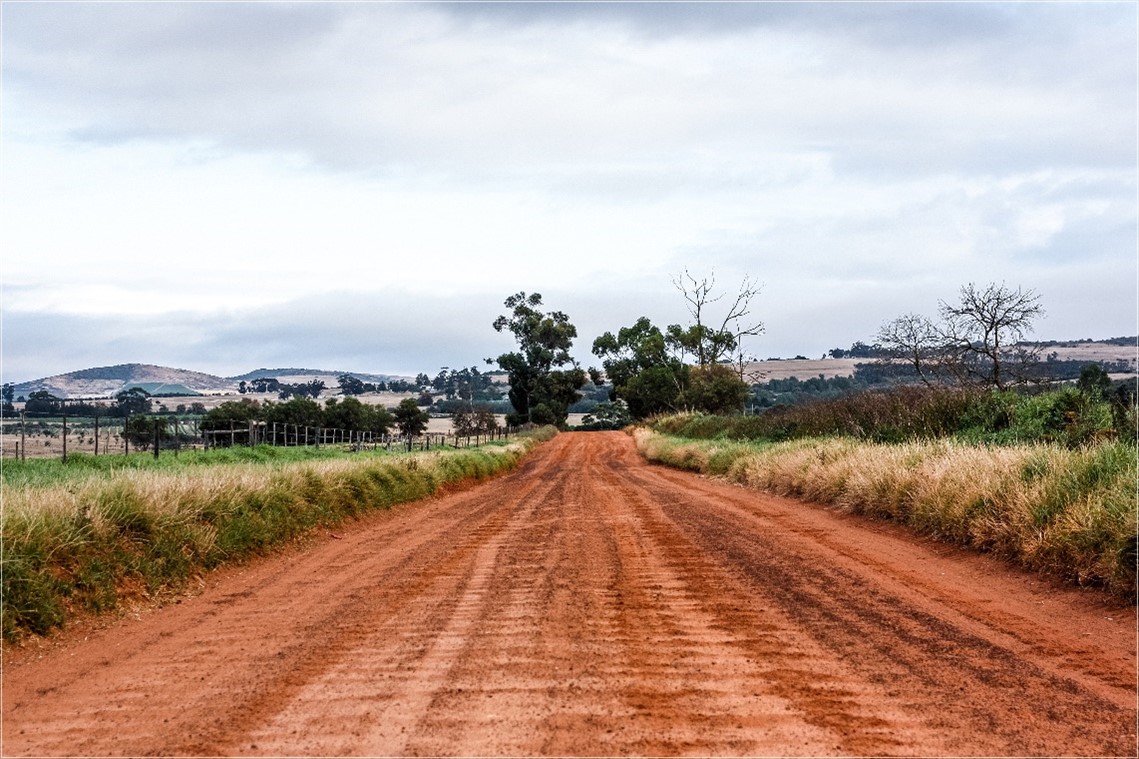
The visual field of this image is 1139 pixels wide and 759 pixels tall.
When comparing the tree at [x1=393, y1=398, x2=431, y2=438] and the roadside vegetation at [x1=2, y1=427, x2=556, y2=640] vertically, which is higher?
the roadside vegetation at [x1=2, y1=427, x2=556, y2=640]

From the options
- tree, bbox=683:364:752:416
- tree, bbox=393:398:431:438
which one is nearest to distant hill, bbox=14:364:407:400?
tree, bbox=393:398:431:438

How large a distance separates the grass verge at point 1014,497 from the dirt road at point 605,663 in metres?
0.39

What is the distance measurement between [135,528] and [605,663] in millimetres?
5905

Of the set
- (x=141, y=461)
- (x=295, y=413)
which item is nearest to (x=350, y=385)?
(x=295, y=413)

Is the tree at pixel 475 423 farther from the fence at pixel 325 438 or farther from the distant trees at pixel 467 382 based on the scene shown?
the distant trees at pixel 467 382

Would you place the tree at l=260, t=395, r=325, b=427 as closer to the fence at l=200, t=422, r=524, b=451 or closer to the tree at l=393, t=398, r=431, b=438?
the fence at l=200, t=422, r=524, b=451

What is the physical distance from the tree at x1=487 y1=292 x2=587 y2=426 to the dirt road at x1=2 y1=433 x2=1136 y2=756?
85.7 meters

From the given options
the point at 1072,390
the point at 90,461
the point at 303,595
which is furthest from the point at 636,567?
the point at 90,461

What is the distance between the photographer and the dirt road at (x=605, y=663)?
15.2ft

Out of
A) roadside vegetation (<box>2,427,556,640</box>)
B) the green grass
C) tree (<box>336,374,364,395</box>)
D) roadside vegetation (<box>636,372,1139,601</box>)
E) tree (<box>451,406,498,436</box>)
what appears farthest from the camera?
tree (<box>336,374,364,395</box>)

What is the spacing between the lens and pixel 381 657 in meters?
6.14

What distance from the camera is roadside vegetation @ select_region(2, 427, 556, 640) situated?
7430 millimetres

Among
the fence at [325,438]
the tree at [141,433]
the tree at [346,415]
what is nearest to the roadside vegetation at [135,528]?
the fence at [325,438]

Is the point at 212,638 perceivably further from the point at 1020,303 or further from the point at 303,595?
the point at 1020,303
